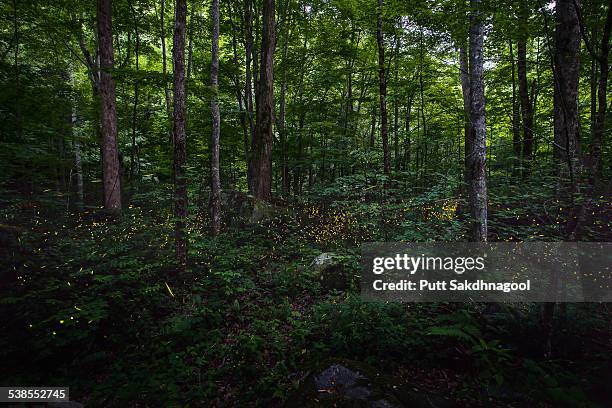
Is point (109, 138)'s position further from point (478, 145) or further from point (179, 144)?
point (478, 145)

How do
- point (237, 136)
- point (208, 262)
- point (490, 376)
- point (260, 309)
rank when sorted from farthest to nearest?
point (237, 136) → point (208, 262) → point (260, 309) → point (490, 376)

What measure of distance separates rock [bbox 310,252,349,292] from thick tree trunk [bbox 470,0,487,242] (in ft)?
9.58

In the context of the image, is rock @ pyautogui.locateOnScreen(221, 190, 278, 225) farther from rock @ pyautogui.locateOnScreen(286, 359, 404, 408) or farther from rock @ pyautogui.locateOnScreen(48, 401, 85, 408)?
rock @ pyautogui.locateOnScreen(286, 359, 404, 408)

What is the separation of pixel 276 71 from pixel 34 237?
12.1m

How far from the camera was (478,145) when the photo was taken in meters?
5.91

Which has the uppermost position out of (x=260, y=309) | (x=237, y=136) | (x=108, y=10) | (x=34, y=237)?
(x=108, y=10)

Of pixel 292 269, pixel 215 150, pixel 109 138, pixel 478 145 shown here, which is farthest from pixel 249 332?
pixel 109 138

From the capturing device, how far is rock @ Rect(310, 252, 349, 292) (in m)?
7.10

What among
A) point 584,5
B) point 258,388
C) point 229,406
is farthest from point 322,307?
point 584,5

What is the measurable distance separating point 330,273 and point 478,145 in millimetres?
4157

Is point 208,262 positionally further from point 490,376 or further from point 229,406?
point 490,376

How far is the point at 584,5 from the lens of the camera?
735 centimetres

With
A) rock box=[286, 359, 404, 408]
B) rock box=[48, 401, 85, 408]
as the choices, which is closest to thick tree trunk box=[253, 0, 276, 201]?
rock box=[48, 401, 85, 408]

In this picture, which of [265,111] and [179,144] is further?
[265,111]
